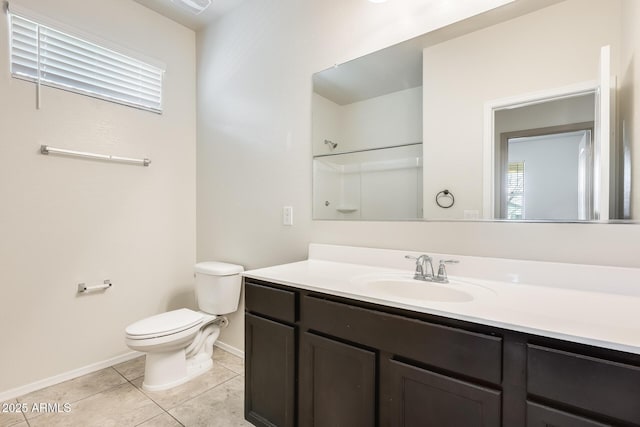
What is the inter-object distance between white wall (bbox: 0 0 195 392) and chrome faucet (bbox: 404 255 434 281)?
6.73ft

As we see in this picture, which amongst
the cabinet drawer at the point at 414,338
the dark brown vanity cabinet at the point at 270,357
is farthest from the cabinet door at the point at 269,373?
the cabinet drawer at the point at 414,338

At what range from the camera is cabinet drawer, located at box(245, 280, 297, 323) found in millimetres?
1300

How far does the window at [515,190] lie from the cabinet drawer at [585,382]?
2.17ft

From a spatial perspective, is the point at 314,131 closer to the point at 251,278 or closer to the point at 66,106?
the point at 251,278

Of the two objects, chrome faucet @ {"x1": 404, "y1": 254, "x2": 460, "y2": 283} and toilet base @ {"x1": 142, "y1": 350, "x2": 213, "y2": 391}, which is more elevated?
chrome faucet @ {"x1": 404, "y1": 254, "x2": 460, "y2": 283}

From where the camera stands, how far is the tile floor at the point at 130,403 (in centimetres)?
157

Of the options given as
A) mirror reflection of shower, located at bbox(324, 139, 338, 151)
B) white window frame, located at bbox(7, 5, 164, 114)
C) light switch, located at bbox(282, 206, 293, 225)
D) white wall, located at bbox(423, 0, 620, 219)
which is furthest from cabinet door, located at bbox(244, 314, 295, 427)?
white window frame, located at bbox(7, 5, 164, 114)

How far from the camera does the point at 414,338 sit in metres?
0.96

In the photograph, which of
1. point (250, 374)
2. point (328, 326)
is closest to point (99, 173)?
point (250, 374)

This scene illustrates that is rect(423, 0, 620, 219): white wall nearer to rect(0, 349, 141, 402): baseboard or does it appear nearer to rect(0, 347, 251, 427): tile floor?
rect(0, 347, 251, 427): tile floor

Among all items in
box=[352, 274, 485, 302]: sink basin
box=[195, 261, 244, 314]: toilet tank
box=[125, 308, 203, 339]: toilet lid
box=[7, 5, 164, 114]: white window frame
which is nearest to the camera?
box=[352, 274, 485, 302]: sink basin

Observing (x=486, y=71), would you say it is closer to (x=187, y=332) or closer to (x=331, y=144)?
(x=331, y=144)

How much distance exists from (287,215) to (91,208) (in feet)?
4.54

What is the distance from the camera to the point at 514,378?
802mm
